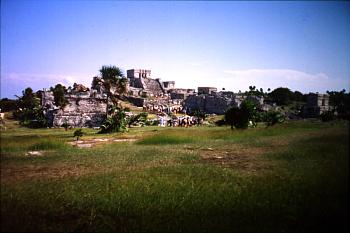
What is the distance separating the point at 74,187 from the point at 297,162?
3083 millimetres

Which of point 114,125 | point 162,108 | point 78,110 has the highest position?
point 162,108

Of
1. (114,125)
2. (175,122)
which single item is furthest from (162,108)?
(114,125)

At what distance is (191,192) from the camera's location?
470 centimetres

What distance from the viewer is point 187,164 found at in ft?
19.9

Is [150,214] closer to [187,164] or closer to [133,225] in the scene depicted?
[133,225]

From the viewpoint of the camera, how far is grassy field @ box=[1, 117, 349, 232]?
4000 millimetres

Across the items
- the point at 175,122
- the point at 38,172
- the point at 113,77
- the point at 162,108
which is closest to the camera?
the point at 38,172

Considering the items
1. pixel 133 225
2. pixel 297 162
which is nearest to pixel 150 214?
pixel 133 225

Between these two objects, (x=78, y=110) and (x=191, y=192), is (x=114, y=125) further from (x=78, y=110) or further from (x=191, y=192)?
(x=191, y=192)

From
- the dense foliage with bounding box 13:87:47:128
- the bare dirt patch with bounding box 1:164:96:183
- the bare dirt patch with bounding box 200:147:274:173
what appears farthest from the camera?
the dense foliage with bounding box 13:87:47:128

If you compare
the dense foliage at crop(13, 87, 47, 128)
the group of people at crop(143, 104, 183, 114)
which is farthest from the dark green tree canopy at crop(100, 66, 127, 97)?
the group of people at crop(143, 104, 183, 114)

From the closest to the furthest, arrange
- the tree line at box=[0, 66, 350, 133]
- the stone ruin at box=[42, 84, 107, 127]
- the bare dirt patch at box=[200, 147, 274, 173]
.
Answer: the bare dirt patch at box=[200, 147, 274, 173] → the tree line at box=[0, 66, 350, 133] → the stone ruin at box=[42, 84, 107, 127]

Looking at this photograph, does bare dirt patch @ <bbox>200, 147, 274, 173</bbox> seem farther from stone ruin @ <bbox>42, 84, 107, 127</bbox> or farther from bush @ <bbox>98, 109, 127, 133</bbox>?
stone ruin @ <bbox>42, 84, 107, 127</bbox>

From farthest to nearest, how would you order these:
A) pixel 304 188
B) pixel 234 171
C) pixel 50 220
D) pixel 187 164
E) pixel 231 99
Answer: pixel 231 99, pixel 187 164, pixel 234 171, pixel 304 188, pixel 50 220
